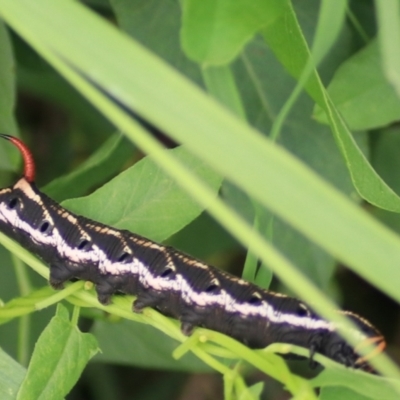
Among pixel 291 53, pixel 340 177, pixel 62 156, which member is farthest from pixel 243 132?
pixel 62 156

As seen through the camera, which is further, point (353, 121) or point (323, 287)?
point (323, 287)

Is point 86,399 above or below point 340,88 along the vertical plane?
below

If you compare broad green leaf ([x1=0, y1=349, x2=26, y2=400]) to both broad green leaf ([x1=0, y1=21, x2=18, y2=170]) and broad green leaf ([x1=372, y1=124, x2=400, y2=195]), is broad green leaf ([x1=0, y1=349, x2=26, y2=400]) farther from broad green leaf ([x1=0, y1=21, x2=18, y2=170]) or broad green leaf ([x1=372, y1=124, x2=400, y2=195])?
broad green leaf ([x1=372, y1=124, x2=400, y2=195])

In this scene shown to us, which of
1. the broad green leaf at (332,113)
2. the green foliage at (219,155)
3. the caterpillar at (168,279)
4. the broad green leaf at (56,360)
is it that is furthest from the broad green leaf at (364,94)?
the broad green leaf at (56,360)

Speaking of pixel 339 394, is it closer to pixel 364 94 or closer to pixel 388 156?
pixel 364 94

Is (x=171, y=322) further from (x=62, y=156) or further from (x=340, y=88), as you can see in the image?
(x=62, y=156)
